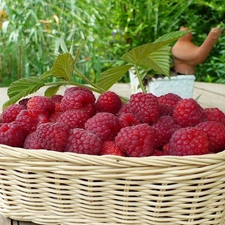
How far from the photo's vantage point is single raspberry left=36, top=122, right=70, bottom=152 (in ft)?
2.46

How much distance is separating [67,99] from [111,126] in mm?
126

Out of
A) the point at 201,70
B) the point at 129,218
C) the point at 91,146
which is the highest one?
the point at 91,146

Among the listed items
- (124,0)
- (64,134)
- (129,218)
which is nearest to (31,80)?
(64,134)

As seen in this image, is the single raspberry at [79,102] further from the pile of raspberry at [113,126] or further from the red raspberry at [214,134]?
the red raspberry at [214,134]

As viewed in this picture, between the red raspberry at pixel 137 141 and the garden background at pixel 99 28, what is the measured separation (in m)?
2.00

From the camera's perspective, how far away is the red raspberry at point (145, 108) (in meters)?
0.83

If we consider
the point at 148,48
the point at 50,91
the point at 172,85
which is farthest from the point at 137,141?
the point at 172,85

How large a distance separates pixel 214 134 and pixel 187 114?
0.07 metres

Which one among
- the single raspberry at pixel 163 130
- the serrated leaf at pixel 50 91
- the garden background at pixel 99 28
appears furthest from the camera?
the garden background at pixel 99 28

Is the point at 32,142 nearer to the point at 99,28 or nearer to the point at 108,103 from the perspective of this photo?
the point at 108,103

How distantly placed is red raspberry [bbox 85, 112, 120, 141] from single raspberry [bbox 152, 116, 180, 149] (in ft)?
0.22

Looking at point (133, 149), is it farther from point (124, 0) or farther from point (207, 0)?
point (207, 0)

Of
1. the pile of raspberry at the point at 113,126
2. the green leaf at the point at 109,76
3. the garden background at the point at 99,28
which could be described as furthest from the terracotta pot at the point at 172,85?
the garden background at the point at 99,28

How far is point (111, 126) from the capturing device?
0.79 meters
